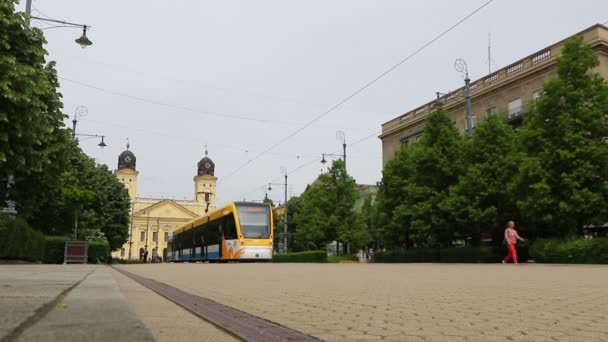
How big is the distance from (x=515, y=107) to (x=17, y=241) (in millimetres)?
33884

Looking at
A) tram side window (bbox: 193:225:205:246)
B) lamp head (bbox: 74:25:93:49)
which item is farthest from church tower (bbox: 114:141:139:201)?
lamp head (bbox: 74:25:93:49)

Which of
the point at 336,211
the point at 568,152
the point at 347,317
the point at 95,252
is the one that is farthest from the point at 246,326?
the point at 336,211

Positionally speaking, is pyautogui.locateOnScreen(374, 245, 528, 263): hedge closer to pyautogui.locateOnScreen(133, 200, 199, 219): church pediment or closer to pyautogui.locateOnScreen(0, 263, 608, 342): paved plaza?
pyautogui.locateOnScreen(0, 263, 608, 342): paved plaza

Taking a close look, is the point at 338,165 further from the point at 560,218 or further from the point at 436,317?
the point at 436,317

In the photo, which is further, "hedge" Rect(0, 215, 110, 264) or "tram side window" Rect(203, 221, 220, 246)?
"tram side window" Rect(203, 221, 220, 246)

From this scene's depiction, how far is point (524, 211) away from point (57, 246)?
23017mm

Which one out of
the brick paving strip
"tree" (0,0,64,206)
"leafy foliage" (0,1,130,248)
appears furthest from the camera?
"leafy foliage" (0,1,130,248)

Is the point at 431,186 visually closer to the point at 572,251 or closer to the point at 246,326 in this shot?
the point at 572,251

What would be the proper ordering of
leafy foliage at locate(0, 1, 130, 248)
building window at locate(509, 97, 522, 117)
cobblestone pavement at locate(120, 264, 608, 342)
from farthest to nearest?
building window at locate(509, 97, 522, 117) → leafy foliage at locate(0, 1, 130, 248) → cobblestone pavement at locate(120, 264, 608, 342)

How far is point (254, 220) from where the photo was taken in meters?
30.7

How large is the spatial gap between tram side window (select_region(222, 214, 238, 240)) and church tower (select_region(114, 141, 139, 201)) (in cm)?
9551

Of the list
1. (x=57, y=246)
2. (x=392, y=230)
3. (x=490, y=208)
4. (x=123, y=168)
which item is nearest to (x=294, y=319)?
(x=490, y=208)

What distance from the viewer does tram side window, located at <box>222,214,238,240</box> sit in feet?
99.6

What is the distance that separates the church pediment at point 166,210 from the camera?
122 metres
